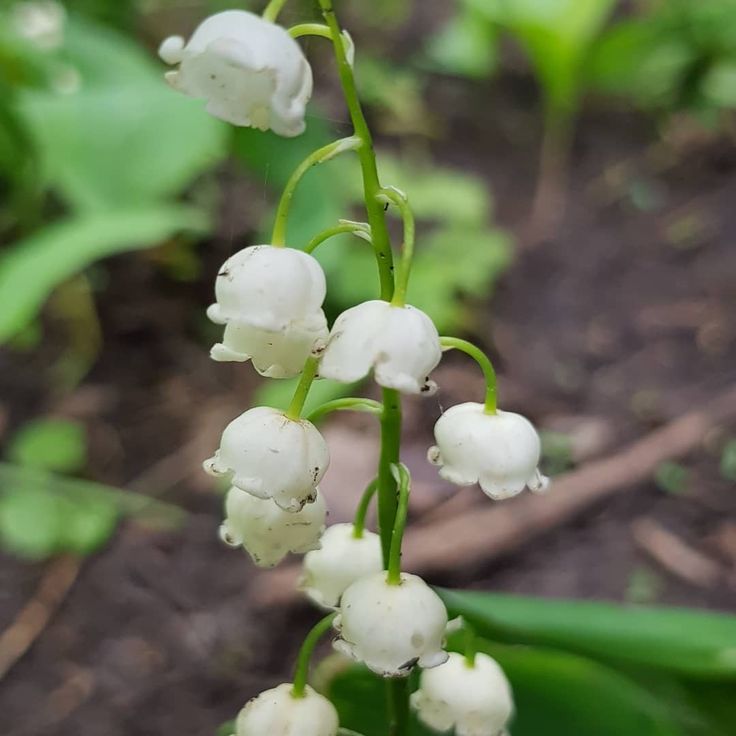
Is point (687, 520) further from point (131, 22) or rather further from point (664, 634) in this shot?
point (131, 22)

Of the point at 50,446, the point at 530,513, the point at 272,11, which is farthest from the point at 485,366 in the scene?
the point at 50,446

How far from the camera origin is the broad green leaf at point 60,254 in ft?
5.25

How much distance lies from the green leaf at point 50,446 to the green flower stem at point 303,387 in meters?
1.39

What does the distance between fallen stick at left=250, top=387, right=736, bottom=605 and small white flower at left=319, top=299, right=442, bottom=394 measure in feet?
3.52

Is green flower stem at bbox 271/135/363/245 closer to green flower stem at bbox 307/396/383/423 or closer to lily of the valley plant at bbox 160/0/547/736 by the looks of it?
lily of the valley plant at bbox 160/0/547/736

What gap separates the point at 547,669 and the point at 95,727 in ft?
2.94

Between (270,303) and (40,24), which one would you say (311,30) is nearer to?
(270,303)

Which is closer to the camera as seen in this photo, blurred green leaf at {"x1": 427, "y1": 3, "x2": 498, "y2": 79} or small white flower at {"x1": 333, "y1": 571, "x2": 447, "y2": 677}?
small white flower at {"x1": 333, "y1": 571, "x2": 447, "y2": 677}

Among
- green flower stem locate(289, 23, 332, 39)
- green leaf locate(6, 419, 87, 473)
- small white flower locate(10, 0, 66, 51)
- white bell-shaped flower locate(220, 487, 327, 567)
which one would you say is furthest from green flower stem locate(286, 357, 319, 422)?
small white flower locate(10, 0, 66, 51)

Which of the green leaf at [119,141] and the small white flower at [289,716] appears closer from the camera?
the small white flower at [289,716]

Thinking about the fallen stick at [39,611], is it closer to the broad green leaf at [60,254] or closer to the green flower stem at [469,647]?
the broad green leaf at [60,254]

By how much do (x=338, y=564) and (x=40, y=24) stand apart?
83.2 inches

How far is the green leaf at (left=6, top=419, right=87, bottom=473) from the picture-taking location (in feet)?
6.25

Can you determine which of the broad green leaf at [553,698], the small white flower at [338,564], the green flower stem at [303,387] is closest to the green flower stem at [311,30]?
the green flower stem at [303,387]
